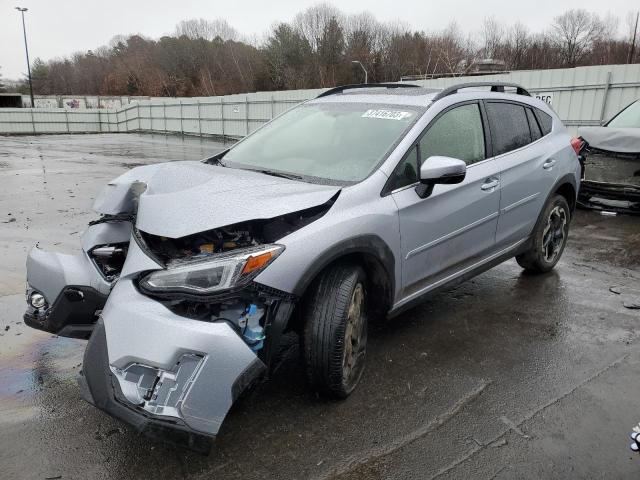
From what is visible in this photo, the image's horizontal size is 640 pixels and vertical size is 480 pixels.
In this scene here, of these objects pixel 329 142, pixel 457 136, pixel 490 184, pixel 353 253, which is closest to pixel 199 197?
pixel 353 253

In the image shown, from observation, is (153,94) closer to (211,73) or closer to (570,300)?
(211,73)

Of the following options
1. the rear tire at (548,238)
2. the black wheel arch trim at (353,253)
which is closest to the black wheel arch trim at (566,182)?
the rear tire at (548,238)

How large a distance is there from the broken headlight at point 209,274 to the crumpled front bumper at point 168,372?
136 millimetres

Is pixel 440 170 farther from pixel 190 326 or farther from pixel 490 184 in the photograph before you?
→ pixel 190 326

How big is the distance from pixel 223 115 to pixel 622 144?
72.0 feet

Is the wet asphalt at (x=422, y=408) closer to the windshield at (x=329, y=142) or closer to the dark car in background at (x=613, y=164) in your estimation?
the windshield at (x=329, y=142)

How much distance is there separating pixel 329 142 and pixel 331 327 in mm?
1467

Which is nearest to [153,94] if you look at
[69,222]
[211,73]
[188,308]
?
[211,73]

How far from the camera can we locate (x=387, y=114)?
11.9 feet

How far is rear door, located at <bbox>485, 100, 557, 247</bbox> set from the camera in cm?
417

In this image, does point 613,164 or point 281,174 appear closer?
point 281,174

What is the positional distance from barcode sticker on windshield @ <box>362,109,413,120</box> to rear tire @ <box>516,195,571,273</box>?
1.97 meters

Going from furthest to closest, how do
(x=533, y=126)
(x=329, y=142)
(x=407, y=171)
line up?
(x=533, y=126) < (x=329, y=142) < (x=407, y=171)

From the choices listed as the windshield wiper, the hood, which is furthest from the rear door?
the hood
